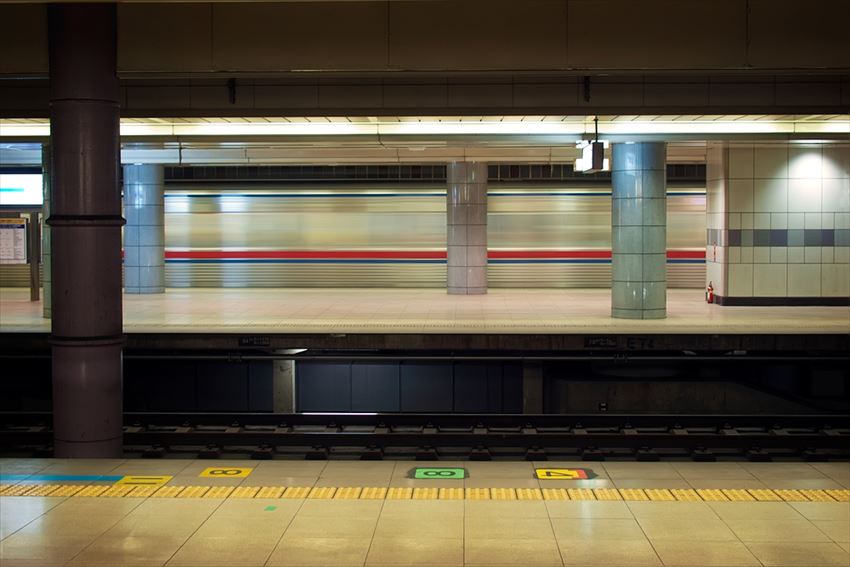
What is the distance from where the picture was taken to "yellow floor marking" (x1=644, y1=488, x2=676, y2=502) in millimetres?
6199

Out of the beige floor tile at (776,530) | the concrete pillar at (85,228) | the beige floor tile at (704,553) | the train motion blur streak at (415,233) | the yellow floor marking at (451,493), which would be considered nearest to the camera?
the beige floor tile at (704,553)

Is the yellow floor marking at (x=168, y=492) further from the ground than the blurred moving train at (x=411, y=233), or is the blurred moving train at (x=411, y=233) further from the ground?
the blurred moving train at (x=411, y=233)

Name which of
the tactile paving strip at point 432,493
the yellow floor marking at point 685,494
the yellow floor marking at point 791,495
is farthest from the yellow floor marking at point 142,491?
the yellow floor marking at point 791,495

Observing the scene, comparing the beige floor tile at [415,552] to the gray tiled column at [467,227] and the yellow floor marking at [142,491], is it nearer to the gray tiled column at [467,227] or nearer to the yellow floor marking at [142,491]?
the yellow floor marking at [142,491]

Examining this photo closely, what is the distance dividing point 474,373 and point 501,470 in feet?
17.3

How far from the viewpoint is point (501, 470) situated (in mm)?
7230

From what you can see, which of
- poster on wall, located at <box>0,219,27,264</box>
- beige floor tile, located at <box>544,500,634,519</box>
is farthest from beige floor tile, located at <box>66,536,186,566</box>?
poster on wall, located at <box>0,219,27,264</box>

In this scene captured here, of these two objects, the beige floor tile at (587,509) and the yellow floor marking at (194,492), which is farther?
the yellow floor marking at (194,492)

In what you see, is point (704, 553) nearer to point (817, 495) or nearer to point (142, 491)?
point (817, 495)

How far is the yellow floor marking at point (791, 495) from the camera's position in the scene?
6154mm

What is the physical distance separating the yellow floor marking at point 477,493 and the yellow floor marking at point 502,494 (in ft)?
0.12

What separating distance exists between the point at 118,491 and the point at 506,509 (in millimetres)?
2758

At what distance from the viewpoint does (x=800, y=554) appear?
199 inches

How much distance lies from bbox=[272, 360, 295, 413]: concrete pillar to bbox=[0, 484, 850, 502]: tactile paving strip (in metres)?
5.84
